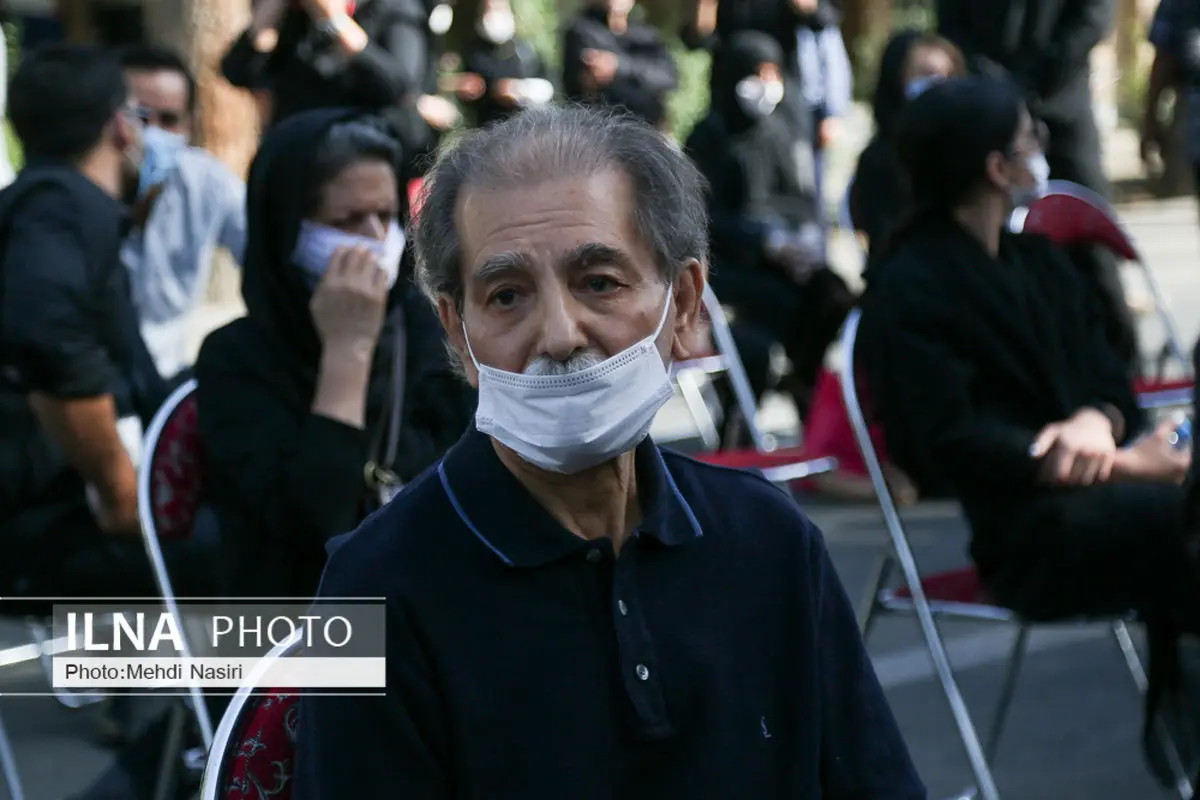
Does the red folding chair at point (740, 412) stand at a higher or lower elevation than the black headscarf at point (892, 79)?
lower

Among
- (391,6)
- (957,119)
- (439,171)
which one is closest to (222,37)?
(391,6)

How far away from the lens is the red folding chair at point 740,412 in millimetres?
5289

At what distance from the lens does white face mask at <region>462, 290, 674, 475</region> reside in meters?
2.01

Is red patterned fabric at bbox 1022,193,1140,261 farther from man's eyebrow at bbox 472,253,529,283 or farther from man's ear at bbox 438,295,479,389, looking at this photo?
man's eyebrow at bbox 472,253,529,283

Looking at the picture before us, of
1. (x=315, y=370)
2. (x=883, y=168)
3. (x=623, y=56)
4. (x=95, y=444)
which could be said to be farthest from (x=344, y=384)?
(x=623, y=56)

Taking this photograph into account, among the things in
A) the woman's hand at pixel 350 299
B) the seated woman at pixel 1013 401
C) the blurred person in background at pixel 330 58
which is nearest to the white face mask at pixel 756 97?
the blurred person in background at pixel 330 58

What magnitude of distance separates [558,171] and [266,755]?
696 mm

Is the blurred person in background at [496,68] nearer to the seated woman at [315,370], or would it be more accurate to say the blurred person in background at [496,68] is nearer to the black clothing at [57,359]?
the black clothing at [57,359]

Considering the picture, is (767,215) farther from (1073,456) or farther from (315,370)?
(315,370)

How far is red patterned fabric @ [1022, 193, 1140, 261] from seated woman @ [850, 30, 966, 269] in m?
1.94

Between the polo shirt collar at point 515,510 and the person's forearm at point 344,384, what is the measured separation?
1263mm

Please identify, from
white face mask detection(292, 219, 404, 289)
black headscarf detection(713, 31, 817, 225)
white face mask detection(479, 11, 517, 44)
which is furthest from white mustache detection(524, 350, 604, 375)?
white face mask detection(479, 11, 517, 44)

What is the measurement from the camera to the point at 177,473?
3453 millimetres

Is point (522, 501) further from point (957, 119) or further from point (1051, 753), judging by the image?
point (1051, 753)
